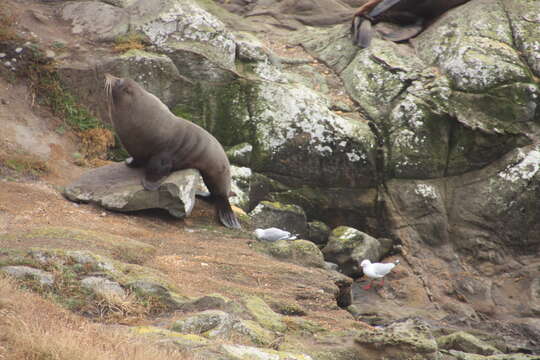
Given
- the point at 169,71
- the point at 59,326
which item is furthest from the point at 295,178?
the point at 59,326

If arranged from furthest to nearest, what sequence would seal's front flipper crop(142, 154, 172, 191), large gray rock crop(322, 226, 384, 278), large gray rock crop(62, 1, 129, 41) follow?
large gray rock crop(62, 1, 129, 41) < large gray rock crop(322, 226, 384, 278) < seal's front flipper crop(142, 154, 172, 191)

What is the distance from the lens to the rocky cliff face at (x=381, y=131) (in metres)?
10.8

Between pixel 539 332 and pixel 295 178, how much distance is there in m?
5.09

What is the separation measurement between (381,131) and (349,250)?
2878 millimetres

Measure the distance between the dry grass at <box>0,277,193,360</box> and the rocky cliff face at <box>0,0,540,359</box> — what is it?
7.06 metres

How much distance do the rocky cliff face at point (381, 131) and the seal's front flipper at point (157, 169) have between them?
2596mm

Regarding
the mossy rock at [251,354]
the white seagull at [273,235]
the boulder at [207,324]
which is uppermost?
the mossy rock at [251,354]

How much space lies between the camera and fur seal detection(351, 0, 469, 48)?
13.6 m

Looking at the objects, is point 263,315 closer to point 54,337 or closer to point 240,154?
point 54,337

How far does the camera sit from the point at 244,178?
10.7m

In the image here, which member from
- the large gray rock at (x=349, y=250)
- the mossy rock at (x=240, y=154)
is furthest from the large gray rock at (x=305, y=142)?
the large gray rock at (x=349, y=250)

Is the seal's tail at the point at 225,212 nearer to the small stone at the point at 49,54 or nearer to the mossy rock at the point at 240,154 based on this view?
the mossy rock at the point at 240,154

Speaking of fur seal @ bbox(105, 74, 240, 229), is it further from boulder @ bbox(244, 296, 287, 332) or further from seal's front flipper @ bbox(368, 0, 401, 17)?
seal's front flipper @ bbox(368, 0, 401, 17)

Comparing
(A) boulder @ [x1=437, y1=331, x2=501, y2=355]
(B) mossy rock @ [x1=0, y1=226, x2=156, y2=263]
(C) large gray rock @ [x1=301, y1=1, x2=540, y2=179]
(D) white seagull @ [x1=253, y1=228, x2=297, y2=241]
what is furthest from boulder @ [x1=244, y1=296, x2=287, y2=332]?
(C) large gray rock @ [x1=301, y1=1, x2=540, y2=179]
